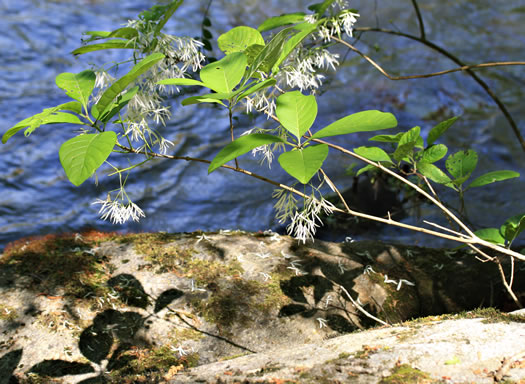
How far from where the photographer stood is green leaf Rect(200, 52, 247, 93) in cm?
111

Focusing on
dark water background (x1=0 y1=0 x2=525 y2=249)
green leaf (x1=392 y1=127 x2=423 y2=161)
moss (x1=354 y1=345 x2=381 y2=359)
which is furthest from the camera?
dark water background (x1=0 y1=0 x2=525 y2=249)

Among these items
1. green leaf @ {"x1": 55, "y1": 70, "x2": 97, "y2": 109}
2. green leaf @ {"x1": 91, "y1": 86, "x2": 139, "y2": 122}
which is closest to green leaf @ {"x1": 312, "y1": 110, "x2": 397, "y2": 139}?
green leaf @ {"x1": 91, "y1": 86, "x2": 139, "y2": 122}

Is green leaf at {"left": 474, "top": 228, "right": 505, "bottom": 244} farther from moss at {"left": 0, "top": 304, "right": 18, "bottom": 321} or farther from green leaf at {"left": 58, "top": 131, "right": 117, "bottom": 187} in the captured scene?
moss at {"left": 0, "top": 304, "right": 18, "bottom": 321}

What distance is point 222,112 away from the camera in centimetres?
825

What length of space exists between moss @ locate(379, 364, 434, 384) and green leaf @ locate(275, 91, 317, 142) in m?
0.70

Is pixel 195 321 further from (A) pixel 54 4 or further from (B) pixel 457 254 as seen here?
(A) pixel 54 4

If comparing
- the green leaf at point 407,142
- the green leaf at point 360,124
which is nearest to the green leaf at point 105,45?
the green leaf at point 360,124

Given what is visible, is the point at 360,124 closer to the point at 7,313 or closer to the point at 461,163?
the point at 461,163

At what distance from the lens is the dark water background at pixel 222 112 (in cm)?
625

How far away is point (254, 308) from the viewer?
6.72 ft

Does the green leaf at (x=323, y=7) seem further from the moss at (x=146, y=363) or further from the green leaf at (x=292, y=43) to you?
the moss at (x=146, y=363)

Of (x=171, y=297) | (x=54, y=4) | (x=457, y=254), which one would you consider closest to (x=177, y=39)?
(x=171, y=297)

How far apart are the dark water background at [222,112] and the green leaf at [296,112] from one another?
425 centimetres

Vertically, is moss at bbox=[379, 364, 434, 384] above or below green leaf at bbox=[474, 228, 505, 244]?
below
